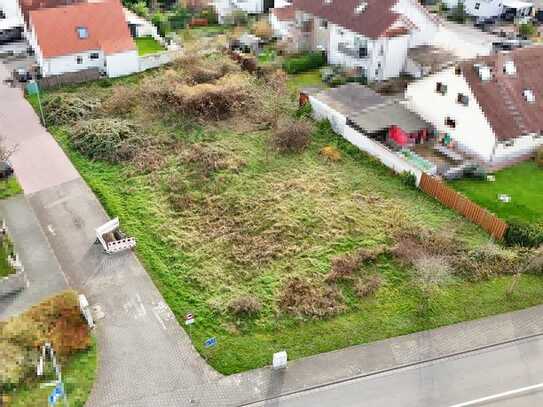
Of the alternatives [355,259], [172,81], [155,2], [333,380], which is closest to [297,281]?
[355,259]

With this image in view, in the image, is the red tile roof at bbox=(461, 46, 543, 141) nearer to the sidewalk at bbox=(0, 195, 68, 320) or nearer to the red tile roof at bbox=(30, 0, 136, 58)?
the sidewalk at bbox=(0, 195, 68, 320)

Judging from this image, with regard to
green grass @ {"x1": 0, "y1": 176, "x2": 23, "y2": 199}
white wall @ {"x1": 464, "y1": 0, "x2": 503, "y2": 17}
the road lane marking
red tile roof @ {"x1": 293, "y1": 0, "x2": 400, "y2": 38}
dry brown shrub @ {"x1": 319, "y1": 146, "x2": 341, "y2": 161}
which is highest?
red tile roof @ {"x1": 293, "y1": 0, "x2": 400, "y2": 38}

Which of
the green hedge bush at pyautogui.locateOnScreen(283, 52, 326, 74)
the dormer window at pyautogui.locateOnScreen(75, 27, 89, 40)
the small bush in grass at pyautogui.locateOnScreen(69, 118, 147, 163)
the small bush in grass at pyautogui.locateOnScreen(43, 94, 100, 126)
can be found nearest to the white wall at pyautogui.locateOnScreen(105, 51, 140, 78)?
the dormer window at pyautogui.locateOnScreen(75, 27, 89, 40)

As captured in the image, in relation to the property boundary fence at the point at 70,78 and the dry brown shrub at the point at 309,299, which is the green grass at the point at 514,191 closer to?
the dry brown shrub at the point at 309,299

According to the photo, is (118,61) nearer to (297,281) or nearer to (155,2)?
(155,2)

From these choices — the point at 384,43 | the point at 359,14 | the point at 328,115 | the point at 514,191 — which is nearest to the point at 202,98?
the point at 328,115

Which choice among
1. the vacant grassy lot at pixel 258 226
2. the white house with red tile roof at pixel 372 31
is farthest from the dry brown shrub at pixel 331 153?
the white house with red tile roof at pixel 372 31
